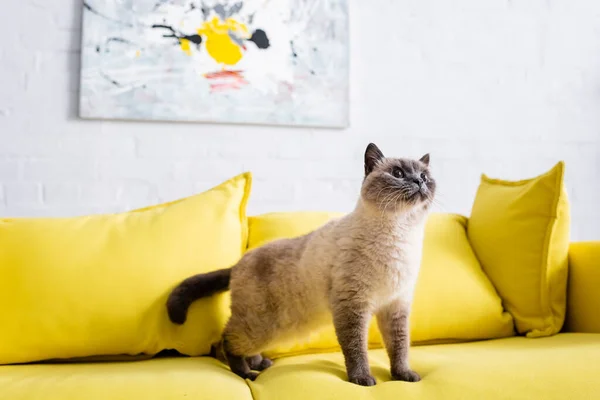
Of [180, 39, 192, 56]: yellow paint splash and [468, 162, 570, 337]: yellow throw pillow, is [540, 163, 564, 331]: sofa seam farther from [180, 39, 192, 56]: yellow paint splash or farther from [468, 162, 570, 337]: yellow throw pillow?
[180, 39, 192, 56]: yellow paint splash

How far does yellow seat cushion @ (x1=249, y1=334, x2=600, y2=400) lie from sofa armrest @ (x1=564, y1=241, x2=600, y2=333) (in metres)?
0.16

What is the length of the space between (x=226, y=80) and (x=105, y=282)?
109 cm

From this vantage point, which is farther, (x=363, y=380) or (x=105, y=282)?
(x=105, y=282)

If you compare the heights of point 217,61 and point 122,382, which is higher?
point 217,61

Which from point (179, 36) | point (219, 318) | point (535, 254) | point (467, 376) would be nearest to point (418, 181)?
point (467, 376)

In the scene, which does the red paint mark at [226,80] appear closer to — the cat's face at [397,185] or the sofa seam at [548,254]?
the cat's face at [397,185]

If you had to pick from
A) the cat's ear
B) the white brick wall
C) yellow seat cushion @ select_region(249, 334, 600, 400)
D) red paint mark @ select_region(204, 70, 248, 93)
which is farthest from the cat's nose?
red paint mark @ select_region(204, 70, 248, 93)

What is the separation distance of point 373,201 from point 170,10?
4.55ft

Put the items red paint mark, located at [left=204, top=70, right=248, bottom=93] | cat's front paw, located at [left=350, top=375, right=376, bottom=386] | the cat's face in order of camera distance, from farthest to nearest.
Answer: red paint mark, located at [left=204, top=70, right=248, bottom=93] → the cat's face → cat's front paw, located at [left=350, top=375, right=376, bottom=386]

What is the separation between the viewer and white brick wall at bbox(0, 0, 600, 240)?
2121mm

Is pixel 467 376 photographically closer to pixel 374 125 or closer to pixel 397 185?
pixel 397 185

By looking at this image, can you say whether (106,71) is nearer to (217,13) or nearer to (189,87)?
(189,87)

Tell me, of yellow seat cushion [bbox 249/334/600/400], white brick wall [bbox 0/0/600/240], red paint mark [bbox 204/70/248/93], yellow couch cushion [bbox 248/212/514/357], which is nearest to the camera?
yellow seat cushion [bbox 249/334/600/400]

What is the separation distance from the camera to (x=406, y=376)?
1.28m
